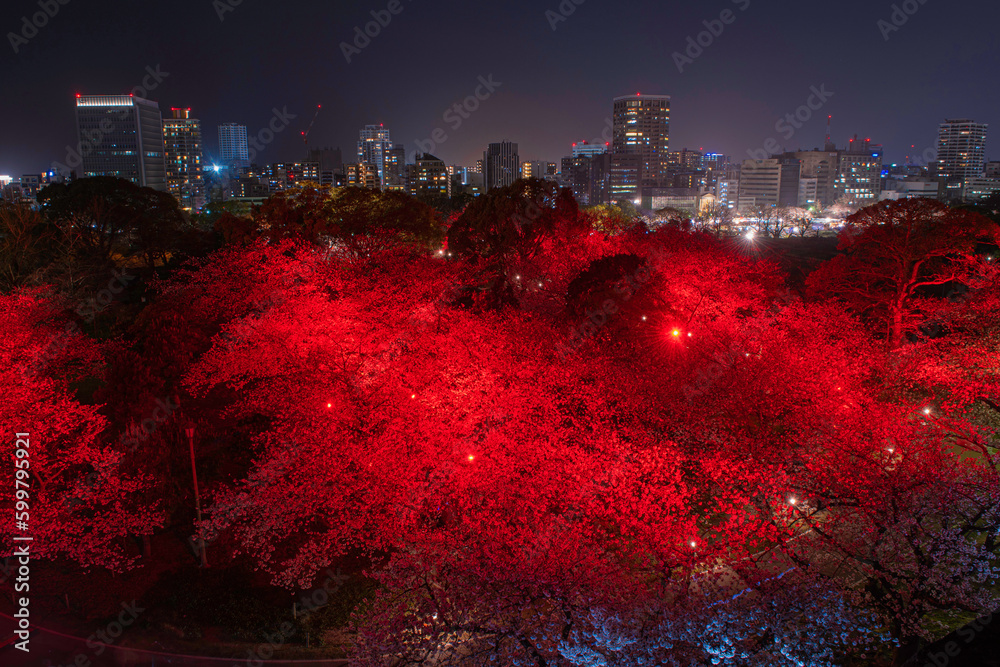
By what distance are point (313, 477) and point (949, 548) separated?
43.4ft

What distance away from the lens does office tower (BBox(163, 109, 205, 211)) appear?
14400 centimetres

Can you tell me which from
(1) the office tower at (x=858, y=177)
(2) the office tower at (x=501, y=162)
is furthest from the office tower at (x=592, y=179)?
(1) the office tower at (x=858, y=177)

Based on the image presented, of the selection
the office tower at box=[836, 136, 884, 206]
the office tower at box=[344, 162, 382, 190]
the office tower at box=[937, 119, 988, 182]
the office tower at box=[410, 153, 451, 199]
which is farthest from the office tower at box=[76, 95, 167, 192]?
the office tower at box=[937, 119, 988, 182]

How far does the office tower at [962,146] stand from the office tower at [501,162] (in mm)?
109609

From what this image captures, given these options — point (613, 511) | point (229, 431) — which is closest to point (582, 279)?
point (613, 511)

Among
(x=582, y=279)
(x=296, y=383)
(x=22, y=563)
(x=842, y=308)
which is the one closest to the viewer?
(x=22, y=563)

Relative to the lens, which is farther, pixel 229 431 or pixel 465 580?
pixel 229 431

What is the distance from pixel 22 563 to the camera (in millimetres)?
13695

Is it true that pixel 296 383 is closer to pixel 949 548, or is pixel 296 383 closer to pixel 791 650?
pixel 791 650

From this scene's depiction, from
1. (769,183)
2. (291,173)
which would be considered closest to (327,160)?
(291,173)

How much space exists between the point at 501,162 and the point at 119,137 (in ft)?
239

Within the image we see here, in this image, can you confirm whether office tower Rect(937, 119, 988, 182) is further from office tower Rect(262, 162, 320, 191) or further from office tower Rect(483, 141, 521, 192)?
office tower Rect(262, 162, 320, 191)

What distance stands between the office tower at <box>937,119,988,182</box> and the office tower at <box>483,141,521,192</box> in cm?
10961

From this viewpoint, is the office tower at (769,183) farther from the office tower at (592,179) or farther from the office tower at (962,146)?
the office tower at (962,146)
